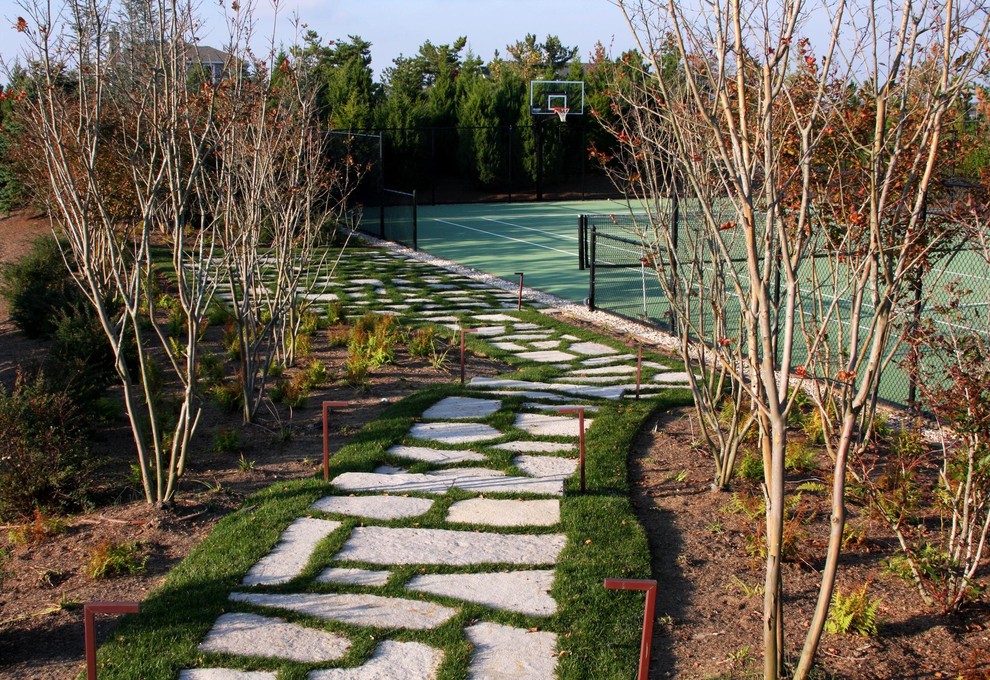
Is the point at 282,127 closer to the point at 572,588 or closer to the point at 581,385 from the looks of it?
the point at 581,385

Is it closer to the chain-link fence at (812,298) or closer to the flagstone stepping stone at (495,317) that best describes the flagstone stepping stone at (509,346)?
the flagstone stepping stone at (495,317)

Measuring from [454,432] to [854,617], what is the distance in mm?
3130

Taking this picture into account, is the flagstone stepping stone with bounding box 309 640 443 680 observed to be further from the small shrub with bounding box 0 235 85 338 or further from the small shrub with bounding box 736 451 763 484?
the small shrub with bounding box 0 235 85 338

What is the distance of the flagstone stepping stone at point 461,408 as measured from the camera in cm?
658

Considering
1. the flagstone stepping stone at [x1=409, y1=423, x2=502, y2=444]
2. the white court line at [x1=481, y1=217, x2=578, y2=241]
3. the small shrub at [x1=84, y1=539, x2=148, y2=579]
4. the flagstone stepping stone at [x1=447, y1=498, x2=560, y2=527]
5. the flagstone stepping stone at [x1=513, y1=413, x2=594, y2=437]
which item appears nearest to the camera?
the small shrub at [x1=84, y1=539, x2=148, y2=579]

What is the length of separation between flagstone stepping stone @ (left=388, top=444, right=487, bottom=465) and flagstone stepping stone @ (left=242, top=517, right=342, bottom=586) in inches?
42.3

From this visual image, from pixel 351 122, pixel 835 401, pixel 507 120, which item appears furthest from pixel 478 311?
pixel 507 120

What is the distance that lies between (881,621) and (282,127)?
5.95 meters

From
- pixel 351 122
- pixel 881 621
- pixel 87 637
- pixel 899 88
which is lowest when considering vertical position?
pixel 881 621

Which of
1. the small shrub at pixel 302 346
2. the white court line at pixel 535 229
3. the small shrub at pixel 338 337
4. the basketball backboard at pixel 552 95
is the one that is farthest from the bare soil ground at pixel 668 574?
the basketball backboard at pixel 552 95

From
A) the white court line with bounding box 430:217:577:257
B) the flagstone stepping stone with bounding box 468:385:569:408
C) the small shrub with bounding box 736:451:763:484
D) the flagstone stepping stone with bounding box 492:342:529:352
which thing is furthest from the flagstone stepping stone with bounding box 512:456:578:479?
the white court line with bounding box 430:217:577:257

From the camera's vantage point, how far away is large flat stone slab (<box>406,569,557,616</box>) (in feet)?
12.5

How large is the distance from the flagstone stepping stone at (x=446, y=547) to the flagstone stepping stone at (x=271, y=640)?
2.19 ft

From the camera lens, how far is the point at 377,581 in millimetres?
4023
